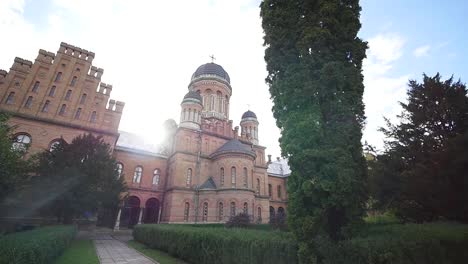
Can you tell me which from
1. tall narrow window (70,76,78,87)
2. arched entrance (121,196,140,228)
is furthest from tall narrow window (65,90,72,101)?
arched entrance (121,196,140,228)

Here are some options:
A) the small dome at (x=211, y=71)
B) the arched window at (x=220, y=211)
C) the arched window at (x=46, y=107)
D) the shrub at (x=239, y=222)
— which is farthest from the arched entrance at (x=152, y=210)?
the small dome at (x=211, y=71)

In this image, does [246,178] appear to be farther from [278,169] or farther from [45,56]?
[45,56]

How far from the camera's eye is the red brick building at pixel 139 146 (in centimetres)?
2383

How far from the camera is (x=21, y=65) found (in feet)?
80.2

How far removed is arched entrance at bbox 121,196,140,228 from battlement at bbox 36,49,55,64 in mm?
18489

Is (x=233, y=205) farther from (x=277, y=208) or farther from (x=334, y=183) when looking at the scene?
(x=334, y=183)

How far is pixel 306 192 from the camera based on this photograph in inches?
283

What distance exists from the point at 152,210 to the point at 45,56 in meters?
22.2

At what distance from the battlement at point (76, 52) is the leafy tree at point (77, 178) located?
1439cm

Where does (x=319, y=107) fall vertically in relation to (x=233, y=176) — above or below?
below

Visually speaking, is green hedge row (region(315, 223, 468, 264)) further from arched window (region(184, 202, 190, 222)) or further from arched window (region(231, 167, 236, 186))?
arched window (region(184, 202, 190, 222))

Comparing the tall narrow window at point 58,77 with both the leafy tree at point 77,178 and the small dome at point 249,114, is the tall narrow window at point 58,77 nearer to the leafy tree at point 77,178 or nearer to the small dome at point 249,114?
the leafy tree at point 77,178

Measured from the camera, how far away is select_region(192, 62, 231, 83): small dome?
3928 cm

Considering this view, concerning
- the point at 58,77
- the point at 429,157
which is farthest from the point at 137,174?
the point at 429,157
